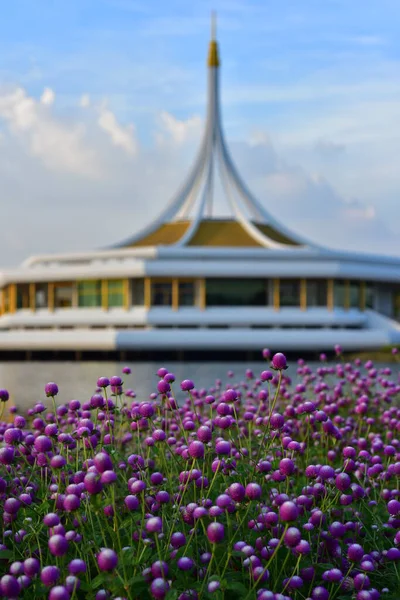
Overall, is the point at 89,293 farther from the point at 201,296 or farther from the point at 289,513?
the point at 289,513

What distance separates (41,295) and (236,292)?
39.9 ft

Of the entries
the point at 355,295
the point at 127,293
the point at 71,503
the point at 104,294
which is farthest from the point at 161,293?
the point at 71,503

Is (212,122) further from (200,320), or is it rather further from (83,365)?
(83,365)

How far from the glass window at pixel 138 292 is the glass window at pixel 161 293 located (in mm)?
989

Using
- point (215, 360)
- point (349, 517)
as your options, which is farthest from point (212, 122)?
point (349, 517)

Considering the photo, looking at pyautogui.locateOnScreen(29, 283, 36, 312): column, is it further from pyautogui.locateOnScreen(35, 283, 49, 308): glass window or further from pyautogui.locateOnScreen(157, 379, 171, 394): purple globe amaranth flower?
pyautogui.locateOnScreen(157, 379, 171, 394): purple globe amaranth flower

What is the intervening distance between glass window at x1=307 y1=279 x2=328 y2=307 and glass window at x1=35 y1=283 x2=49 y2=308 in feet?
48.9

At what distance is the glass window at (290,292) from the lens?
4131cm

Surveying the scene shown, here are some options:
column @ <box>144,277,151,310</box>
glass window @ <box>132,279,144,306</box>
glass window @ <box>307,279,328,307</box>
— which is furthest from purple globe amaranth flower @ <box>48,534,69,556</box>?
glass window @ <box>307,279,328,307</box>

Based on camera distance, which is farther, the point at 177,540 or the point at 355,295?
the point at 355,295

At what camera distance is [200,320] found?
3919cm

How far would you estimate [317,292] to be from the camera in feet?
137

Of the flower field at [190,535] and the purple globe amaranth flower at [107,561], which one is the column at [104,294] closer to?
the flower field at [190,535]

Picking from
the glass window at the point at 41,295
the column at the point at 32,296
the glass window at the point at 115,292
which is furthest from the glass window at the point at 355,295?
the column at the point at 32,296
